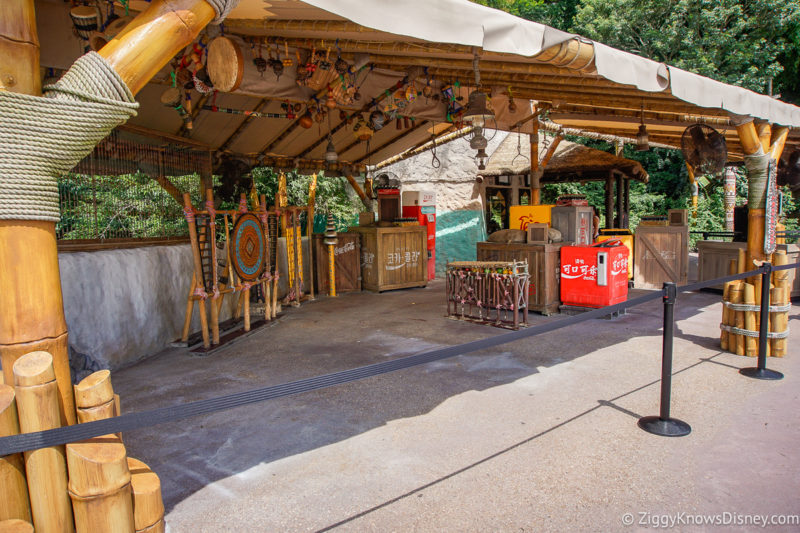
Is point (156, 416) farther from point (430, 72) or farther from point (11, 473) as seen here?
point (430, 72)

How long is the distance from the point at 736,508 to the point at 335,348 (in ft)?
13.3

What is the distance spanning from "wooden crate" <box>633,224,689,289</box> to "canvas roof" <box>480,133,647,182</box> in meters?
2.98

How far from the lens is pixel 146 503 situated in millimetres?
1791

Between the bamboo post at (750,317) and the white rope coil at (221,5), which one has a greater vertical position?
the white rope coil at (221,5)

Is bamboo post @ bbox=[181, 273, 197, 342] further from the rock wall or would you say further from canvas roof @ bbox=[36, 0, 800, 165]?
the rock wall

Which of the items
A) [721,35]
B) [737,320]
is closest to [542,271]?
[737,320]

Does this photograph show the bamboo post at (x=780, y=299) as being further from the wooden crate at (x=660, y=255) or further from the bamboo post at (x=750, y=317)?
the wooden crate at (x=660, y=255)

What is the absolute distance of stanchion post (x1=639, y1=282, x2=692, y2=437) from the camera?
10.6 ft

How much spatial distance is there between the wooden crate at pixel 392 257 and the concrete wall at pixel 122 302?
4102 millimetres

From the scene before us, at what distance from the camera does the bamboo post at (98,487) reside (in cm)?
166

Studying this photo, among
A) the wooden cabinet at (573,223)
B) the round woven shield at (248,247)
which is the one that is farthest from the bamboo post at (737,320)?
the round woven shield at (248,247)

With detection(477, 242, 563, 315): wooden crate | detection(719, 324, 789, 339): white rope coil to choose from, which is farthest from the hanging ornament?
detection(719, 324, 789, 339): white rope coil

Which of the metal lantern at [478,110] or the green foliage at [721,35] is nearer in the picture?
the metal lantern at [478,110]

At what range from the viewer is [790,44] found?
17875mm
